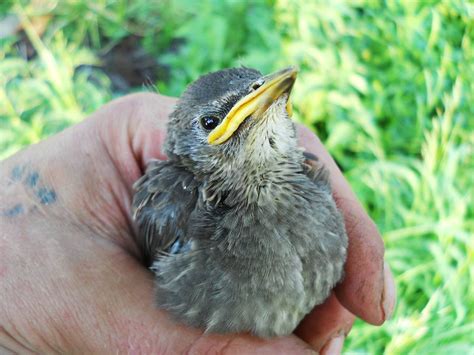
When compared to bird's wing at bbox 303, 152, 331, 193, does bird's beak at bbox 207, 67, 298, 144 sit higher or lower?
higher

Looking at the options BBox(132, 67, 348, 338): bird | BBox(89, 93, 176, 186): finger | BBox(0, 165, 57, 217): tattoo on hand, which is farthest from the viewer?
BBox(89, 93, 176, 186): finger

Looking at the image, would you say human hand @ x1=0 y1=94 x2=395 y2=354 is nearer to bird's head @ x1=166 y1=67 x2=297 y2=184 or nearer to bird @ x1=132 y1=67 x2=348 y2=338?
bird @ x1=132 y1=67 x2=348 y2=338

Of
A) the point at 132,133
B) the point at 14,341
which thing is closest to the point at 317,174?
the point at 132,133

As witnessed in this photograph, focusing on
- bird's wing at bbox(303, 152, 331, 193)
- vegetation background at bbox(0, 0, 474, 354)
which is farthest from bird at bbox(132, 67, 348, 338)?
vegetation background at bbox(0, 0, 474, 354)

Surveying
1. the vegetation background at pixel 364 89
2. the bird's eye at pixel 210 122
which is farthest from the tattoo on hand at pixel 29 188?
the vegetation background at pixel 364 89

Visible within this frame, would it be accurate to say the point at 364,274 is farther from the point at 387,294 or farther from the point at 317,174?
the point at 317,174

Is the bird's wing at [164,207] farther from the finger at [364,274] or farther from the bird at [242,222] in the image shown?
the finger at [364,274]

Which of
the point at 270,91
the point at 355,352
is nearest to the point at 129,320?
the point at 270,91
